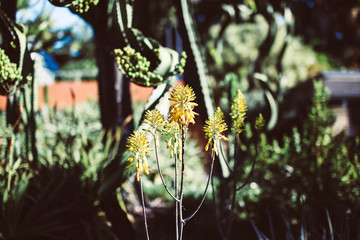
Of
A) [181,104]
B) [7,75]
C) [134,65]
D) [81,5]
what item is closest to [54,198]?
[7,75]

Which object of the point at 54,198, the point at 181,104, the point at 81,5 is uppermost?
the point at 81,5

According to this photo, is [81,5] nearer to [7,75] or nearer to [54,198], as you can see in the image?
[7,75]

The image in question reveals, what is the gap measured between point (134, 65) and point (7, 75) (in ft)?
2.06

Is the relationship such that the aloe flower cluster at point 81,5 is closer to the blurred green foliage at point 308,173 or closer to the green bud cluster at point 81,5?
the green bud cluster at point 81,5

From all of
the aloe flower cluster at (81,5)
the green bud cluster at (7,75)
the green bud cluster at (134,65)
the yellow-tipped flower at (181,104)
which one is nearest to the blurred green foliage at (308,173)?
the green bud cluster at (134,65)

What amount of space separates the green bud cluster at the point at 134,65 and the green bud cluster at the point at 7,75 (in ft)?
1.72

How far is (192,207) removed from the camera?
Result: 2.49m

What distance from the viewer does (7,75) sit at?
1.50 metres

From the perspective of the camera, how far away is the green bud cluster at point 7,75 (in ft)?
4.86

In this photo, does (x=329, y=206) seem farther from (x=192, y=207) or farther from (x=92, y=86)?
(x=92, y=86)

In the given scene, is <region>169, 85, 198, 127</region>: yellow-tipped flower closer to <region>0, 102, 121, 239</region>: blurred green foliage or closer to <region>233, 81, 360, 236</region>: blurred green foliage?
<region>0, 102, 121, 239</region>: blurred green foliage

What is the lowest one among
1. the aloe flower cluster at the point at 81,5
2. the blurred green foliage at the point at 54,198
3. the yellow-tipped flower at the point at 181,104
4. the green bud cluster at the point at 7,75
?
the blurred green foliage at the point at 54,198

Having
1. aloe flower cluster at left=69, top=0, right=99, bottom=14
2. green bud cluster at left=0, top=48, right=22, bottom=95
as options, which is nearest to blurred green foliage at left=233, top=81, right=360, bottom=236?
aloe flower cluster at left=69, top=0, right=99, bottom=14

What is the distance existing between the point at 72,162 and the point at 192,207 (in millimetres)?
1061
